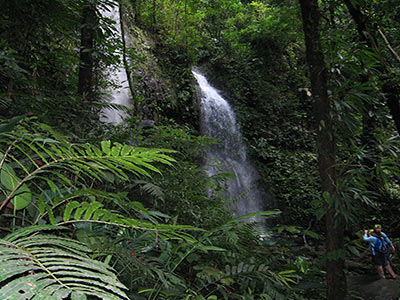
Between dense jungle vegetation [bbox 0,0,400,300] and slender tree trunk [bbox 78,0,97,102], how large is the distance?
0.05 feet

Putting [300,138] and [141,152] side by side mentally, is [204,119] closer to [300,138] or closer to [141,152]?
[300,138]

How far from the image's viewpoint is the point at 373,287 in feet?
17.7

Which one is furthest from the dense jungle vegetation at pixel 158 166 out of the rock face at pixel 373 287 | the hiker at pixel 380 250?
the hiker at pixel 380 250

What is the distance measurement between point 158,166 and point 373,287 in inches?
217

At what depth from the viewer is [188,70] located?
9.59 metres

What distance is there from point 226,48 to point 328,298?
12468 millimetres

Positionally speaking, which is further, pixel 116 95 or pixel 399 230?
pixel 399 230

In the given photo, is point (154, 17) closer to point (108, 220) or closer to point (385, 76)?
point (385, 76)

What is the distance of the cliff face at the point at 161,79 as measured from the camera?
24.9ft

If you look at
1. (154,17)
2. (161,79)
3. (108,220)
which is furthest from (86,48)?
(154,17)

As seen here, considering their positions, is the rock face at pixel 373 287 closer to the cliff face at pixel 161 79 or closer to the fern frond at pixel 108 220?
the fern frond at pixel 108 220

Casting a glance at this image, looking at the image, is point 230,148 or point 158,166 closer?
point 158,166

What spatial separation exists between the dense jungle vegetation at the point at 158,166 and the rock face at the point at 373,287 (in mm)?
645

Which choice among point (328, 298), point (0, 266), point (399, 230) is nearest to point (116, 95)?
point (328, 298)
